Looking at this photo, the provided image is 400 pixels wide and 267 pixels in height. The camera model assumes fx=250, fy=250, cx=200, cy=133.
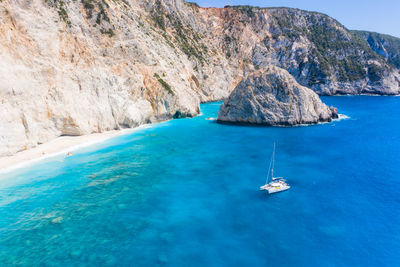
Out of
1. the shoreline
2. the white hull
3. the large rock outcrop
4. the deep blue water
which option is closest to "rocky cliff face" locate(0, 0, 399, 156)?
the shoreline

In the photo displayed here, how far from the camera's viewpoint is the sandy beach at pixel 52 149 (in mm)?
32562

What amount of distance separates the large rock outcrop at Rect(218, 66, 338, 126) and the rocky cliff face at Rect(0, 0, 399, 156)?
53.1 feet

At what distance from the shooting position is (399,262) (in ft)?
55.0

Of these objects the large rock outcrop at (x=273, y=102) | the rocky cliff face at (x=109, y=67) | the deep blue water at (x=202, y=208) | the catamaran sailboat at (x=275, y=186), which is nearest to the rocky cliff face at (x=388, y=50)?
the rocky cliff face at (x=109, y=67)

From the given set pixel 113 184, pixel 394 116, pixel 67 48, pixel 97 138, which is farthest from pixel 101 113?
pixel 394 116

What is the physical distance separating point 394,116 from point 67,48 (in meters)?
87.2

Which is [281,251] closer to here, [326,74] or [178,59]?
[178,59]

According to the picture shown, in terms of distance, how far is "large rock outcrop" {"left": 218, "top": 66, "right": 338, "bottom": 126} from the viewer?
194ft

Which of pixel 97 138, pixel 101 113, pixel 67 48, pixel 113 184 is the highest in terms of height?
pixel 67 48

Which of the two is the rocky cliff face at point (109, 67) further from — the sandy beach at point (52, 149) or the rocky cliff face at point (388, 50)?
the rocky cliff face at point (388, 50)

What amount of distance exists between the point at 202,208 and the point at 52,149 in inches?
1107

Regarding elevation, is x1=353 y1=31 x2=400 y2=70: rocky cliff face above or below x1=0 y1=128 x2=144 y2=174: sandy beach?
above

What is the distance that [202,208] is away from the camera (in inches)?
920

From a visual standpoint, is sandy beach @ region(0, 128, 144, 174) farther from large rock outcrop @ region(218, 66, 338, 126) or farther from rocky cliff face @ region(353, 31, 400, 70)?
rocky cliff face @ region(353, 31, 400, 70)
